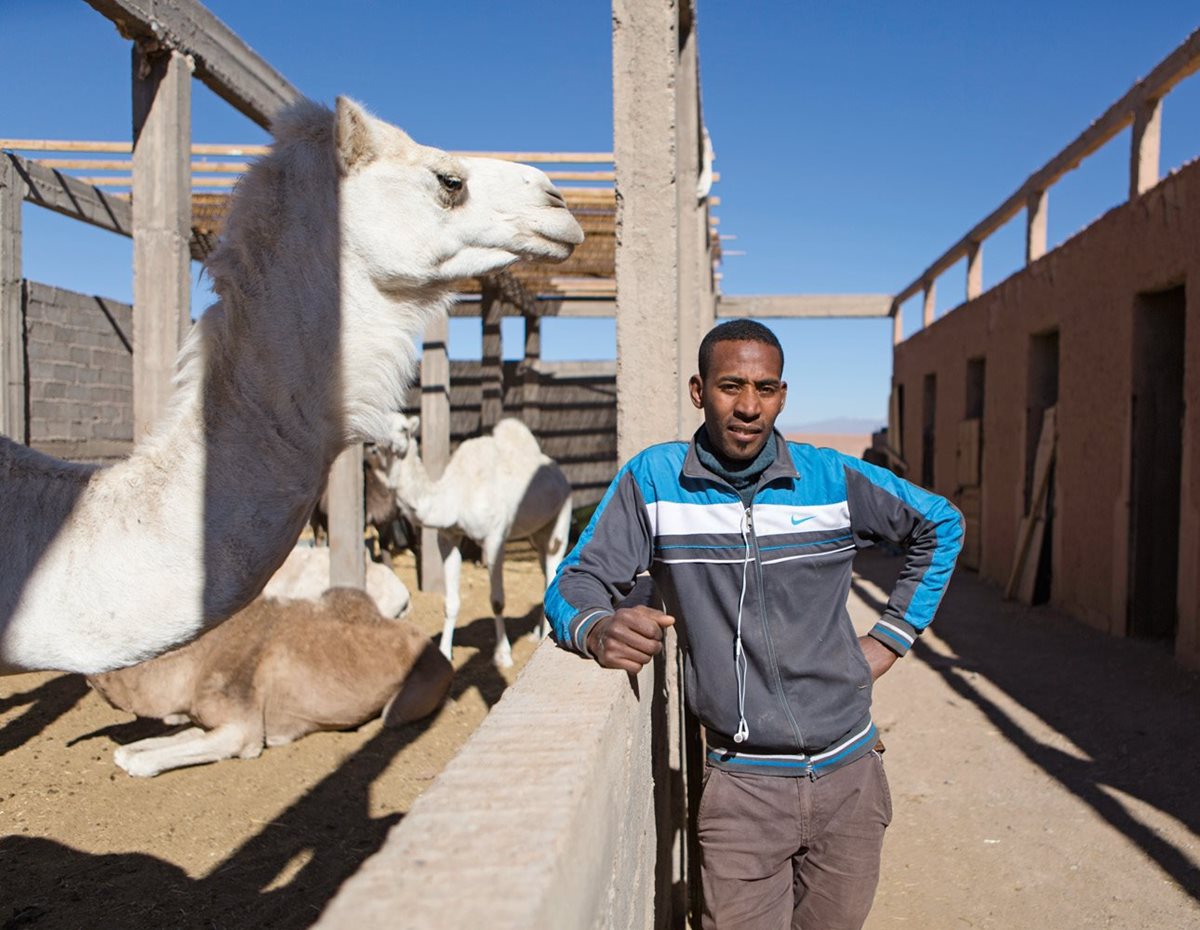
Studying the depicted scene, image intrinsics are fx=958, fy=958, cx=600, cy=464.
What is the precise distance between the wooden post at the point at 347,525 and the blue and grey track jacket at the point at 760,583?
14.7 feet

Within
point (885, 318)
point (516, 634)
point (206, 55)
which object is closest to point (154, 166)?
point (206, 55)

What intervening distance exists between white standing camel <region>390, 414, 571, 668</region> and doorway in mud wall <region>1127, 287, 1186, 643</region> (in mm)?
4580

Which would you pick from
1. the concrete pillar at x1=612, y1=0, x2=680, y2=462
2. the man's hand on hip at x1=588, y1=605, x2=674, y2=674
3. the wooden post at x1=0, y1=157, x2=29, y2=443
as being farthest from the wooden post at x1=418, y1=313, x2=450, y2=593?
the man's hand on hip at x1=588, y1=605, x2=674, y2=674

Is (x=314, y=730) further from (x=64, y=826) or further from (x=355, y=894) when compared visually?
(x=355, y=894)

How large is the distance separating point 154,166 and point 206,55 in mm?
723

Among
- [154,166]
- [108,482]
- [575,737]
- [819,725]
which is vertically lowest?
[819,725]

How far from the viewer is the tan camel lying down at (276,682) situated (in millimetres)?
4949

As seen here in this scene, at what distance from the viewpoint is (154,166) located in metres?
4.25

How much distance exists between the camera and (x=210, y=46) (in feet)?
15.2

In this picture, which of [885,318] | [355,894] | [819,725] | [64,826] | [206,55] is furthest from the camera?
[885,318]

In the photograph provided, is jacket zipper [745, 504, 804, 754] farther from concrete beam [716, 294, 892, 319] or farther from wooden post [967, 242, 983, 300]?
concrete beam [716, 294, 892, 319]

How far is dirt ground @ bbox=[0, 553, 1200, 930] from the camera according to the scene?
3564mm

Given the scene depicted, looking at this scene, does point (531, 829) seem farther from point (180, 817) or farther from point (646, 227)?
point (180, 817)

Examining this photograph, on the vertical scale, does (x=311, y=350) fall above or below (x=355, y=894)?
above
